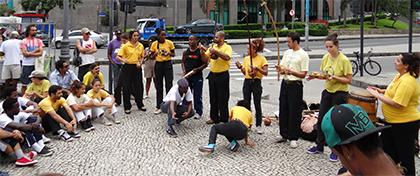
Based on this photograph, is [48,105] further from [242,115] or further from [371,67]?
[371,67]

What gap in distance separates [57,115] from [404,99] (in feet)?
17.2

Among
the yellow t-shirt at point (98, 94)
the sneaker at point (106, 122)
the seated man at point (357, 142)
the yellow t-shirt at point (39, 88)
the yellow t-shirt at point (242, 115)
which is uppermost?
the seated man at point (357, 142)

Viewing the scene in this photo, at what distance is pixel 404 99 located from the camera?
461cm

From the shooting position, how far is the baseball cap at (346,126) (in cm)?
191

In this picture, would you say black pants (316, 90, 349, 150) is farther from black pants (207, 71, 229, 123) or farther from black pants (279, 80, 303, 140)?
black pants (207, 71, 229, 123)

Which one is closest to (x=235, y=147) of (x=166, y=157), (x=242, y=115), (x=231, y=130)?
(x=231, y=130)

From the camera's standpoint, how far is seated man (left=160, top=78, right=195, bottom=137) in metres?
7.28

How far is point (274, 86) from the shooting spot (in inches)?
535

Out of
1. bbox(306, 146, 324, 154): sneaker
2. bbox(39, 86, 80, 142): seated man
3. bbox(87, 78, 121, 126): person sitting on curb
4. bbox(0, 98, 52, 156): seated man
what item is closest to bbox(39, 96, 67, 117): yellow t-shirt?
bbox(39, 86, 80, 142): seated man

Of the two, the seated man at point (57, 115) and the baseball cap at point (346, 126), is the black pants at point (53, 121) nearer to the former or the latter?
the seated man at point (57, 115)

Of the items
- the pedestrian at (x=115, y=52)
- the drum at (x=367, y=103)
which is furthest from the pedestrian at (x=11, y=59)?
the drum at (x=367, y=103)

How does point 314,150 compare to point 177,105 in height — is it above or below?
below

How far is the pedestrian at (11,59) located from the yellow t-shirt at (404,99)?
8.32m

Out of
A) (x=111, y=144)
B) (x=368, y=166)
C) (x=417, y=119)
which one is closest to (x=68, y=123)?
(x=111, y=144)
